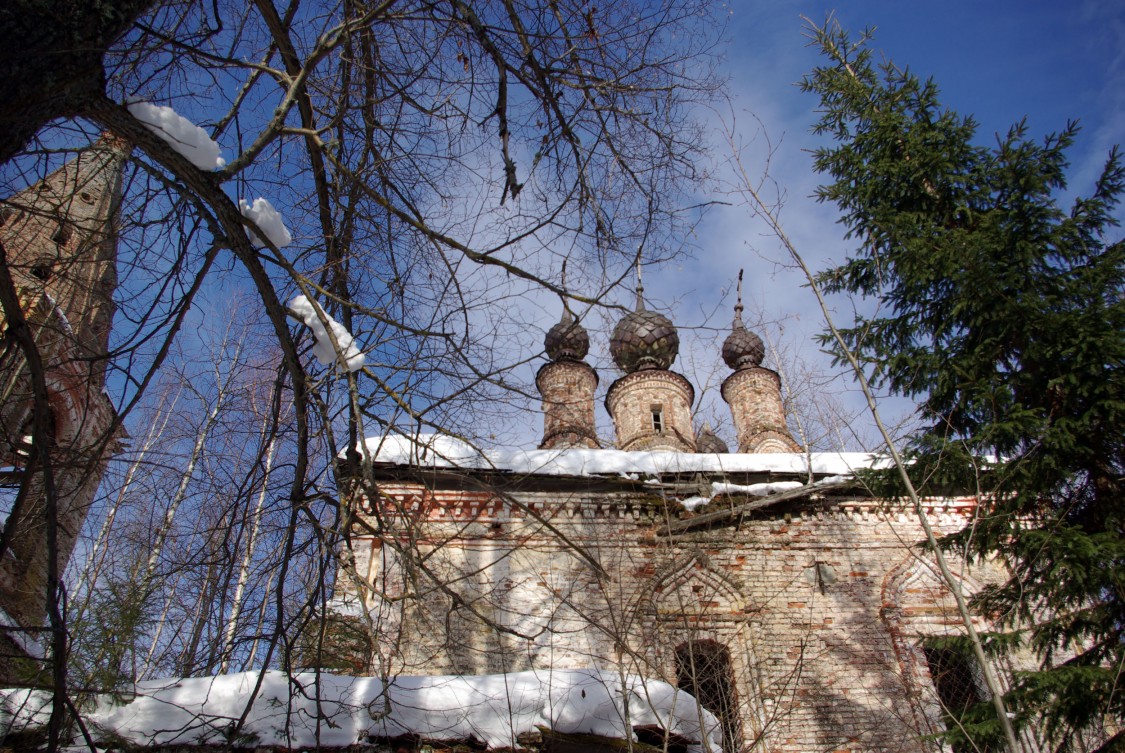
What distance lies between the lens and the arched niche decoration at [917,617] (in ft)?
26.9

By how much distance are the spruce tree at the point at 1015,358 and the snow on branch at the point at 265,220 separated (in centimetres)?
368

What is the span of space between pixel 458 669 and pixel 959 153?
7461mm

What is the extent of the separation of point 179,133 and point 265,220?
1.36 feet

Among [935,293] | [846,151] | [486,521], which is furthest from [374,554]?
[846,151]

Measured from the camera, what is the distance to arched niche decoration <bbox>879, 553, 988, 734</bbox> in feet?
26.9

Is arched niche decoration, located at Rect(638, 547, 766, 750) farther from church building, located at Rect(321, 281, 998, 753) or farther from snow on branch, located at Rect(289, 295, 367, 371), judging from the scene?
snow on branch, located at Rect(289, 295, 367, 371)

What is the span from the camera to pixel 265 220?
9.30 feet

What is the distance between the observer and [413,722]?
4387mm

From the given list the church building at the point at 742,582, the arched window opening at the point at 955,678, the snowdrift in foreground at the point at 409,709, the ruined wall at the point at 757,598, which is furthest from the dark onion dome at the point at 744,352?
the snowdrift in foreground at the point at 409,709

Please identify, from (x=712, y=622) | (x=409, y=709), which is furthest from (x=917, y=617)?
(x=409, y=709)

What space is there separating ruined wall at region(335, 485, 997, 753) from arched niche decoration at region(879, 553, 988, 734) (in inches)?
0.7

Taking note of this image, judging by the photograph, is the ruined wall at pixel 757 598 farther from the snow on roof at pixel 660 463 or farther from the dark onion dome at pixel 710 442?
the dark onion dome at pixel 710 442

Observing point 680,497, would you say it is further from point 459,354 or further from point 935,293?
point 459,354

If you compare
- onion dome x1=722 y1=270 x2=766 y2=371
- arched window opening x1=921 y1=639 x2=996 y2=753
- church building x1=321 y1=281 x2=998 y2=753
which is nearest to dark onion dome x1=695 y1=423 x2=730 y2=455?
onion dome x1=722 y1=270 x2=766 y2=371
